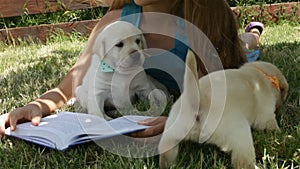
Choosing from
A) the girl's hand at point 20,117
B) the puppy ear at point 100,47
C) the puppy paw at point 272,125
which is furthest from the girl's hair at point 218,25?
the girl's hand at point 20,117

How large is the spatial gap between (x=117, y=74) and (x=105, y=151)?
0.74 meters

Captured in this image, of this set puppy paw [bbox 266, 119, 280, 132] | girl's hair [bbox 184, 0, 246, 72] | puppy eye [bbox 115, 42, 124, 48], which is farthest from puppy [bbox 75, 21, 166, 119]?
puppy paw [bbox 266, 119, 280, 132]

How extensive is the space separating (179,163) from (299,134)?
1.59ft

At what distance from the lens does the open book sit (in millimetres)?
1769

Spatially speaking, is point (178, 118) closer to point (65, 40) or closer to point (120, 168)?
point (120, 168)

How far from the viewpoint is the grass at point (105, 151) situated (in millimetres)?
1609

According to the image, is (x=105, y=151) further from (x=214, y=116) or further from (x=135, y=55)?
(x=135, y=55)

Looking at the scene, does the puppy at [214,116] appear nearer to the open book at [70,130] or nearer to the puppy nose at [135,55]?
the open book at [70,130]

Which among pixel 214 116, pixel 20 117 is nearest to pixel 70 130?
pixel 20 117

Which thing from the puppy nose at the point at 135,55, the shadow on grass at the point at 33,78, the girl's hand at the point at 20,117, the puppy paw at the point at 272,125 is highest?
the puppy nose at the point at 135,55

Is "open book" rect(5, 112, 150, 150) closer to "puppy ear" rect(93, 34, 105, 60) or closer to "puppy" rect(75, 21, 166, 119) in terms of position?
"puppy" rect(75, 21, 166, 119)

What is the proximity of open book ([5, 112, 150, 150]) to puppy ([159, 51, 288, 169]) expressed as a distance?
12.7 inches

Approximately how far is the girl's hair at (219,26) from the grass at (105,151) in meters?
0.34

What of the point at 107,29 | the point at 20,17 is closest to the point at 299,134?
the point at 107,29
